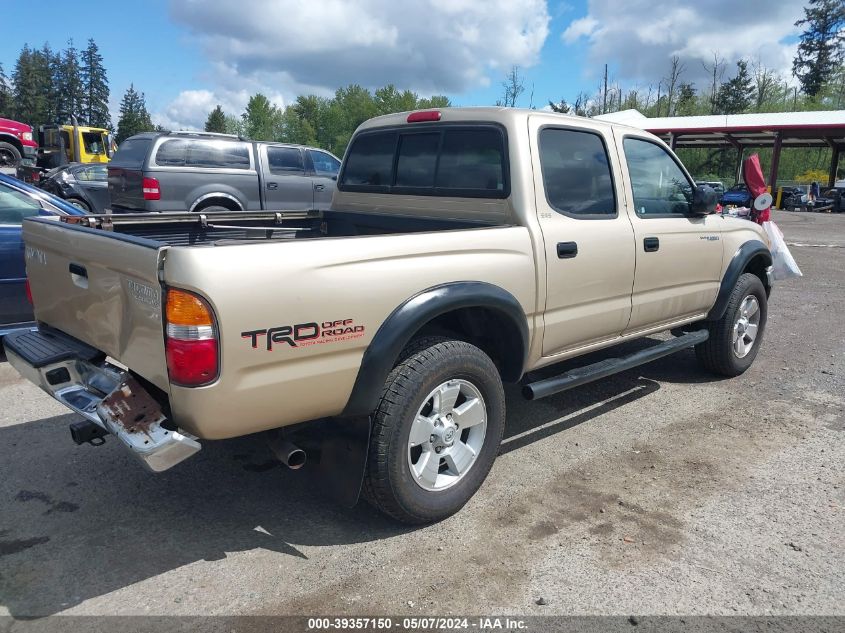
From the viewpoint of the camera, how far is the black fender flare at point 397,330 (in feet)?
9.17

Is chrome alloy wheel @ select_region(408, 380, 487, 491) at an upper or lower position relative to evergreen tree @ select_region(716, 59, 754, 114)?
lower

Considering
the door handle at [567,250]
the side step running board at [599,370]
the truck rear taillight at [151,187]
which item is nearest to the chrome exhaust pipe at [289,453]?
the side step running board at [599,370]

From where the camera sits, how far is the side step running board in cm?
365

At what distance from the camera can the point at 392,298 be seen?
2.85 metres

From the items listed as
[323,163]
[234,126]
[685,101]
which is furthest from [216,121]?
[323,163]

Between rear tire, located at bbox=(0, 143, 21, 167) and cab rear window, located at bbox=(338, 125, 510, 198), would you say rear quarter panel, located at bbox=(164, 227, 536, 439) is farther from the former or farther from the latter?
rear tire, located at bbox=(0, 143, 21, 167)

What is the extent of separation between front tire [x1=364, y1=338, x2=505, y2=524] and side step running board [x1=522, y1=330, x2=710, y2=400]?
1.12 feet

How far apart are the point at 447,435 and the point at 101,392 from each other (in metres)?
1.61

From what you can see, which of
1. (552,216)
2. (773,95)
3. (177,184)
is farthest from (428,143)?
(773,95)

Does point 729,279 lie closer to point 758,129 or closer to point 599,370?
point 599,370

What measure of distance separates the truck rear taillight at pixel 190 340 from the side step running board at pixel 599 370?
1.84 metres

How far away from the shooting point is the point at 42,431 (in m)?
4.23

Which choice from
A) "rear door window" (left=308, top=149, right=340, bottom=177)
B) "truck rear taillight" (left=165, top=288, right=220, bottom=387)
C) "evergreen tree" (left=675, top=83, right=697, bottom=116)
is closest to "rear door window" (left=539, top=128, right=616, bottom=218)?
"truck rear taillight" (left=165, top=288, right=220, bottom=387)

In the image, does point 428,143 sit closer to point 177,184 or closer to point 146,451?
point 146,451
